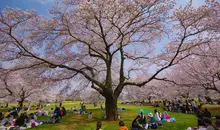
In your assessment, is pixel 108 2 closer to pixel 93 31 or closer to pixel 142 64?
pixel 93 31

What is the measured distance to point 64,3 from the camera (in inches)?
546

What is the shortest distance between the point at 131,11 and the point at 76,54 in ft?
27.1

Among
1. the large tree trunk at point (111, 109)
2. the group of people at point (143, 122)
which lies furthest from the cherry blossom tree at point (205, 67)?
the large tree trunk at point (111, 109)

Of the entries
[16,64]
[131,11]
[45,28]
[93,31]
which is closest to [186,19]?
[131,11]

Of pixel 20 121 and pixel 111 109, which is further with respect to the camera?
pixel 111 109

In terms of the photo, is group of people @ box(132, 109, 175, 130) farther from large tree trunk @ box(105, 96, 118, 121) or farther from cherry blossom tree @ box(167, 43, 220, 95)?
cherry blossom tree @ box(167, 43, 220, 95)

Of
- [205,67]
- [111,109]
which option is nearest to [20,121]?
[111,109]

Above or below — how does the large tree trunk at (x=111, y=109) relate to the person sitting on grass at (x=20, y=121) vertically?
above

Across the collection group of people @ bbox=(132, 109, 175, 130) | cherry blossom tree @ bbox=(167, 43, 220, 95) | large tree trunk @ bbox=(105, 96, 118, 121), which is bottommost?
group of people @ bbox=(132, 109, 175, 130)

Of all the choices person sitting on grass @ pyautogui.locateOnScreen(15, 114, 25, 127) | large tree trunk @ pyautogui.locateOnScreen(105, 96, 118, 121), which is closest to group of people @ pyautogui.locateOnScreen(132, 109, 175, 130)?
large tree trunk @ pyautogui.locateOnScreen(105, 96, 118, 121)

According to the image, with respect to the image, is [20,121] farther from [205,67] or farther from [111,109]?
[205,67]

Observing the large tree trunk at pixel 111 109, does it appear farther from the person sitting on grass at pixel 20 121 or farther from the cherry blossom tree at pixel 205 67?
the person sitting on grass at pixel 20 121

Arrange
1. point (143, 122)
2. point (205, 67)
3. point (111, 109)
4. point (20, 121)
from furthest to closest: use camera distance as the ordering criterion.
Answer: point (205, 67) → point (111, 109) → point (20, 121) → point (143, 122)

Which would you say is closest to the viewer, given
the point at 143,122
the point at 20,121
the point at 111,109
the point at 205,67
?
the point at 143,122
